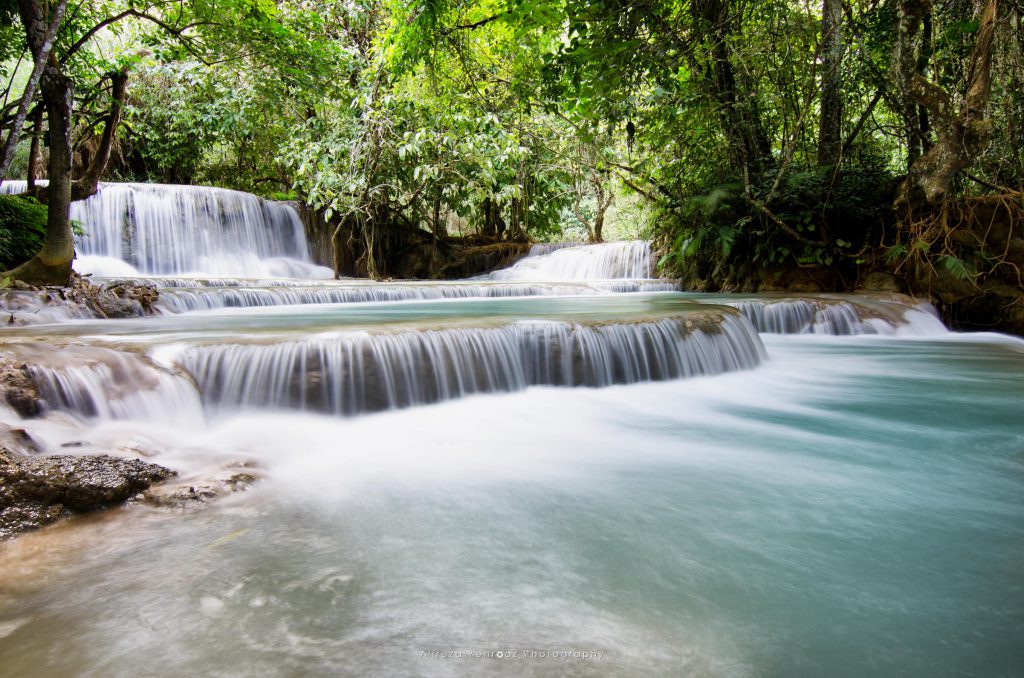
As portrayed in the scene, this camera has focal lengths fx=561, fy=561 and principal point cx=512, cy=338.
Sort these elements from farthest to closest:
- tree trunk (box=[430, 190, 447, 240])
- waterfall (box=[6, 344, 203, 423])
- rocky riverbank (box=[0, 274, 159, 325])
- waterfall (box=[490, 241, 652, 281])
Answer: tree trunk (box=[430, 190, 447, 240]), waterfall (box=[490, 241, 652, 281]), rocky riverbank (box=[0, 274, 159, 325]), waterfall (box=[6, 344, 203, 423])

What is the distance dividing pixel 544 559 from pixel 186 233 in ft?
47.9

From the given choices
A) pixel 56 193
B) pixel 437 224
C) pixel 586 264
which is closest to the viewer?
pixel 56 193

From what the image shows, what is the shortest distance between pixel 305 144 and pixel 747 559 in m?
14.1

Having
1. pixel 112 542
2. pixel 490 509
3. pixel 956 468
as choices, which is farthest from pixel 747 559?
pixel 112 542

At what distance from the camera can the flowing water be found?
5.06ft

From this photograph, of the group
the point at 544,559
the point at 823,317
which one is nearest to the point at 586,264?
the point at 823,317

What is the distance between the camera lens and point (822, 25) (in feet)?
26.7

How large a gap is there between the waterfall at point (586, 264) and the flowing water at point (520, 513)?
29.6 feet

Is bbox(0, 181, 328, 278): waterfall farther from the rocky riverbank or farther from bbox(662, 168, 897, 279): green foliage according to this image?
bbox(662, 168, 897, 279): green foliage

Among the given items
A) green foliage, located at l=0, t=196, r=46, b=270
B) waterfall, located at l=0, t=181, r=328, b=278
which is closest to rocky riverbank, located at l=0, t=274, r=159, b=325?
green foliage, located at l=0, t=196, r=46, b=270

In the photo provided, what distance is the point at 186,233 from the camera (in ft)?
45.0

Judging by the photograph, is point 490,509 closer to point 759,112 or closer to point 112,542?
point 112,542

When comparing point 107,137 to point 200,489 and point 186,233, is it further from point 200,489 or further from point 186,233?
point 186,233

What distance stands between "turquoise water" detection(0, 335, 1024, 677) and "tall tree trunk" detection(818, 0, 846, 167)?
19.4ft
